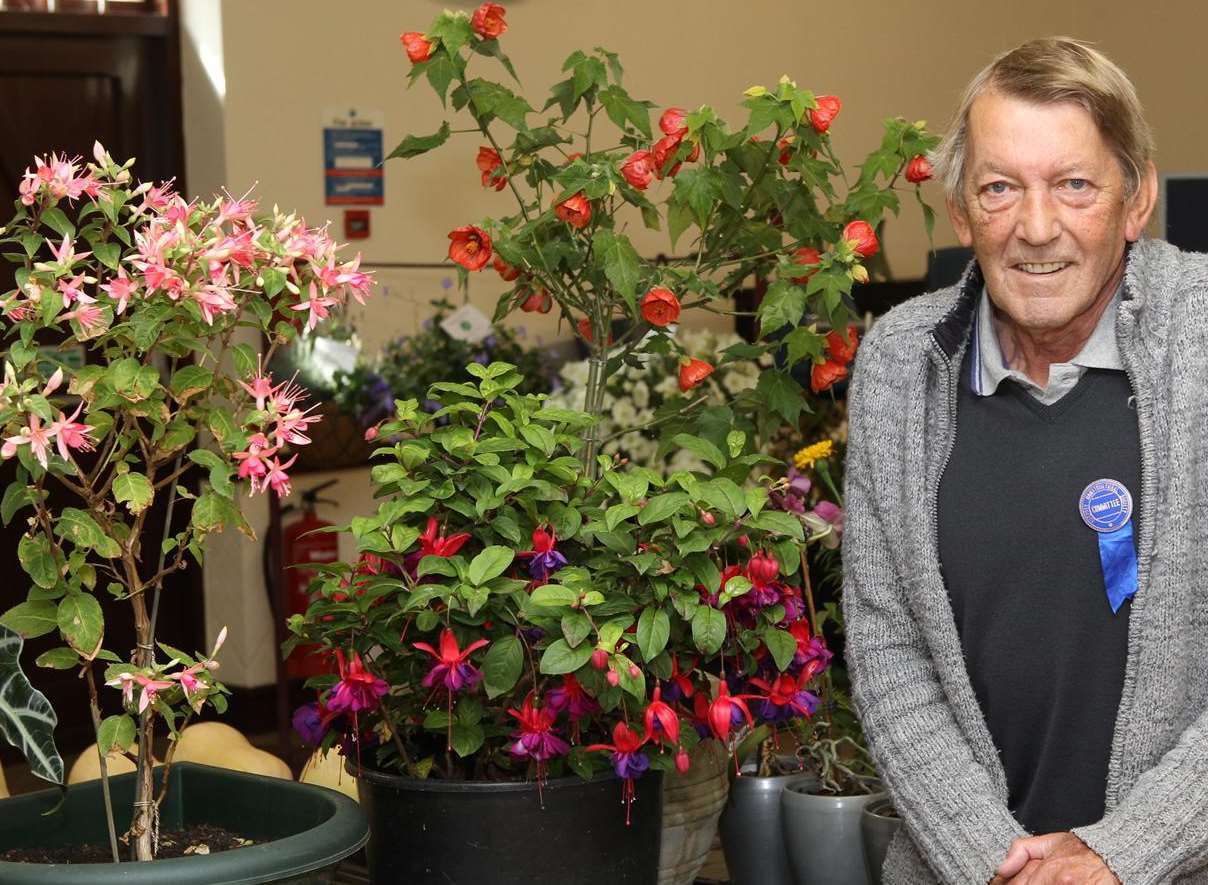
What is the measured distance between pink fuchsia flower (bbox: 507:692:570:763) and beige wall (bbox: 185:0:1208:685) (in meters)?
3.23

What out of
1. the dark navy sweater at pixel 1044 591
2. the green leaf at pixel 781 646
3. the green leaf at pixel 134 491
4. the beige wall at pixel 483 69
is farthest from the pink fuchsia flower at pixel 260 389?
the beige wall at pixel 483 69

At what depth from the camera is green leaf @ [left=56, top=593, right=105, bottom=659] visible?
1361 millimetres

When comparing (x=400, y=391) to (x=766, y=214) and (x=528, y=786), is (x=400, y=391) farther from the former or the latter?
(x=528, y=786)

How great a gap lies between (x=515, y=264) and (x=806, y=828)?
2.57ft

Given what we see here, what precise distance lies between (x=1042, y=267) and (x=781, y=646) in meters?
0.45

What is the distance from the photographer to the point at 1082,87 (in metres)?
1.55

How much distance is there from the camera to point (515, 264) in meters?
2.06

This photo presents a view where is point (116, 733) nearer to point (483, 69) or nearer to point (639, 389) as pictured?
point (639, 389)

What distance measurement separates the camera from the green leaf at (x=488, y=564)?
1.49 metres

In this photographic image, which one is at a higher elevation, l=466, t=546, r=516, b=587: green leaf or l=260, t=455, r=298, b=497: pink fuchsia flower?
l=260, t=455, r=298, b=497: pink fuchsia flower

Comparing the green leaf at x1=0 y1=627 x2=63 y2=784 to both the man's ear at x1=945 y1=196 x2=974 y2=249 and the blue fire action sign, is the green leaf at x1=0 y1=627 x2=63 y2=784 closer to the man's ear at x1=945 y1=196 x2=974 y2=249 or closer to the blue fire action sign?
the man's ear at x1=945 y1=196 x2=974 y2=249

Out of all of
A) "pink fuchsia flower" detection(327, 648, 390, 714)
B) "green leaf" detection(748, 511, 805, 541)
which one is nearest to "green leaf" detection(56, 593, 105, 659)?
"pink fuchsia flower" detection(327, 648, 390, 714)

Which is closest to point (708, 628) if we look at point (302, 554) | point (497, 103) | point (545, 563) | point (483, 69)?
point (545, 563)

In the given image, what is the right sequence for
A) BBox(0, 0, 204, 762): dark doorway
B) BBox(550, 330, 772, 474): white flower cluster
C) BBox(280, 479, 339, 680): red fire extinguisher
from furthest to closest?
1. BBox(280, 479, 339, 680): red fire extinguisher
2. BBox(0, 0, 204, 762): dark doorway
3. BBox(550, 330, 772, 474): white flower cluster
